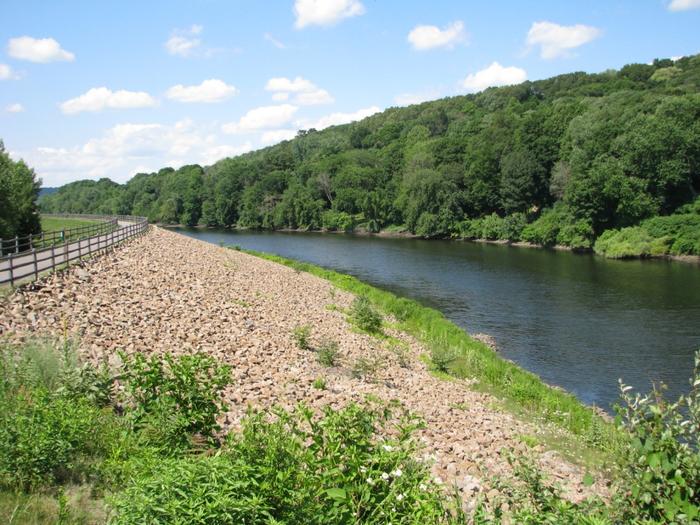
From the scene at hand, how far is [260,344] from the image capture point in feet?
58.4

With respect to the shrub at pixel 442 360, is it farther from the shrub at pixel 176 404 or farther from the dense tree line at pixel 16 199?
the dense tree line at pixel 16 199

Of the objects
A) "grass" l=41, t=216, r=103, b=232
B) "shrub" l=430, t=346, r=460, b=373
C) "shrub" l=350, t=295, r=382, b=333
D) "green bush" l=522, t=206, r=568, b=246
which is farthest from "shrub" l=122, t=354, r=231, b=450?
"green bush" l=522, t=206, r=568, b=246

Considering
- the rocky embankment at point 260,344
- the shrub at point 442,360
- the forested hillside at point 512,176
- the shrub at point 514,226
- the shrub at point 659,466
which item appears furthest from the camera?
the shrub at point 514,226

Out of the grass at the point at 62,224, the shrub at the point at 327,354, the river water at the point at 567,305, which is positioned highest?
the grass at the point at 62,224

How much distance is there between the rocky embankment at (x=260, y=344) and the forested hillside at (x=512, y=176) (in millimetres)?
49195

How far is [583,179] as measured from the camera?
7012cm

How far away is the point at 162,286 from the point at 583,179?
59.8 m

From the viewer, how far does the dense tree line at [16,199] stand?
127 feet

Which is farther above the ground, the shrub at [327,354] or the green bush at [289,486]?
the green bush at [289,486]

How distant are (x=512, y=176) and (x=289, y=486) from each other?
8540cm

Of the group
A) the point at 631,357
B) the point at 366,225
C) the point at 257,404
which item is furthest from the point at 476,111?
the point at 257,404

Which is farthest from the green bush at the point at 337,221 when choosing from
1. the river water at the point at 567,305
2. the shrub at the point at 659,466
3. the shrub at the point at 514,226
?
the shrub at the point at 659,466

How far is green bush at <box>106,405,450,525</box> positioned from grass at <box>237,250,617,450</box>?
767 cm

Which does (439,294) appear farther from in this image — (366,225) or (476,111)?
(476,111)
